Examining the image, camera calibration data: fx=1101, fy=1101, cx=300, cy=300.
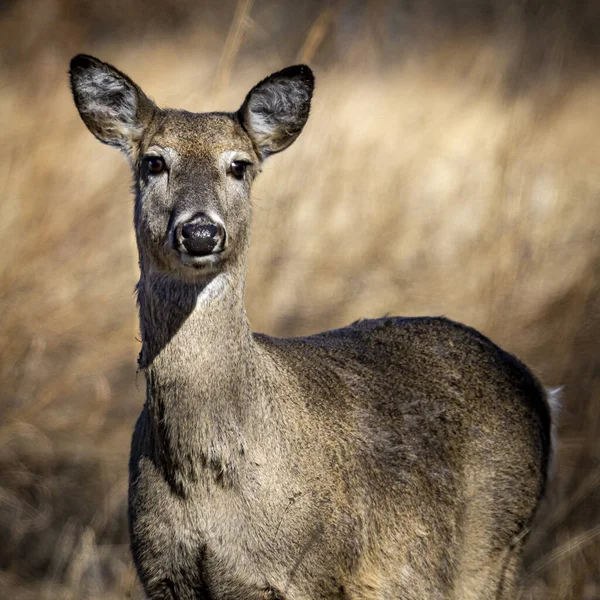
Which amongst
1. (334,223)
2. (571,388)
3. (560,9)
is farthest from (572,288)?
(560,9)

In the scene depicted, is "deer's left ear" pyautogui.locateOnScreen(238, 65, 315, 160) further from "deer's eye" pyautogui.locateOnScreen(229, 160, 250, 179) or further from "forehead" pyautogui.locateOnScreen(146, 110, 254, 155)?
"deer's eye" pyautogui.locateOnScreen(229, 160, 250, 179)

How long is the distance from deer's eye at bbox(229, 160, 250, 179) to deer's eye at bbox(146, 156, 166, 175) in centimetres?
28

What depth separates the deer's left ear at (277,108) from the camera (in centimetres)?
471

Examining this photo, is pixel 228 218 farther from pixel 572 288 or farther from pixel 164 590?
pixel 572 288

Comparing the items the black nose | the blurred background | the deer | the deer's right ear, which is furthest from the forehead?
the blurred background

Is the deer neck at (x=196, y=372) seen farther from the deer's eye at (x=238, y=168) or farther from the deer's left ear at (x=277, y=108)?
the deer's left ear at (x=277, y=108)

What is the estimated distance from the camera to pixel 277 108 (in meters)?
4.80

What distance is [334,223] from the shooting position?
31.2ft

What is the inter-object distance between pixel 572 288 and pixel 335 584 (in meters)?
4.82

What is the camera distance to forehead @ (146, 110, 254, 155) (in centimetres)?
445

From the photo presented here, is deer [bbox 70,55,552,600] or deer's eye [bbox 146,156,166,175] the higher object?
deer's eye [bbox 146,156,166,175]

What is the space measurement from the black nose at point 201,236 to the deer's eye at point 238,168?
1.73 ft

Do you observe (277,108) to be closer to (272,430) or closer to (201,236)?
(201,236)

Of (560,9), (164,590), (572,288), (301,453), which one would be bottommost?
(164,590)
